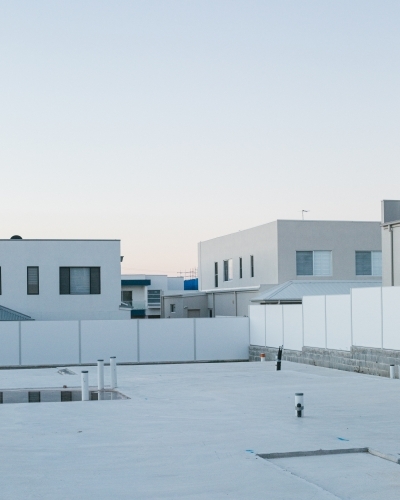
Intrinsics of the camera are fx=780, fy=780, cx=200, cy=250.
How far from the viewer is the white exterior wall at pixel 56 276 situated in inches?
1646

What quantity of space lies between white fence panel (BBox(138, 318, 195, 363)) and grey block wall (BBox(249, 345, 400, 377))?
4533mm

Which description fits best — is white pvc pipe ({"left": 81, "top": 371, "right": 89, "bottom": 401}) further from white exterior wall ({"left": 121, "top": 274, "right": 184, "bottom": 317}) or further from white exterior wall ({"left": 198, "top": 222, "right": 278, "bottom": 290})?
white exterior wall ({"left": 121, "top": 274, "right": 184, "bottom": 317})

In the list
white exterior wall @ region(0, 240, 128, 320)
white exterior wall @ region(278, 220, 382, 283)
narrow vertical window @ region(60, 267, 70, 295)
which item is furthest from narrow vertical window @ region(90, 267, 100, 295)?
white exterior wall @ region(278, 220, 382, 283)

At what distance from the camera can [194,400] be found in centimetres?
1934

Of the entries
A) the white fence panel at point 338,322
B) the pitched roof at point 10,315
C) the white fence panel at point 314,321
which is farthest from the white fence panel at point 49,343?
the white fence panel at point 338,322

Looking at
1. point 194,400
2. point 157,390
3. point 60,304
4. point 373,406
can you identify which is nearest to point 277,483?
point 373,406

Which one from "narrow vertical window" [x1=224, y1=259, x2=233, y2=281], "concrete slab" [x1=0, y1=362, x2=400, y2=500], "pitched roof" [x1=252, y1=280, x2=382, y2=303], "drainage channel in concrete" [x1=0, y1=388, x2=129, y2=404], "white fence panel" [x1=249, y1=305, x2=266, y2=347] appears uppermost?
"narrow vertical window" [x1=224, y1=259, x2=233, y2=281]

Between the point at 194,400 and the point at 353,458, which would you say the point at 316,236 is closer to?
the point at 194,400

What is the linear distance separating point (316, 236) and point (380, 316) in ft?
73.0

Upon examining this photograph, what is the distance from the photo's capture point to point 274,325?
1406 inches

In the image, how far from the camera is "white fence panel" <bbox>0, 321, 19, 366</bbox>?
3531 centimetres

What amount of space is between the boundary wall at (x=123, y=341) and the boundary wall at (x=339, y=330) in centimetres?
162

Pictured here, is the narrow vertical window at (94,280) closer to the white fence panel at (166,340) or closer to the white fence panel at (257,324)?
the white fence panel at (166,340)

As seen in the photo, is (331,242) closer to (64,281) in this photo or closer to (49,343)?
(64,281)
